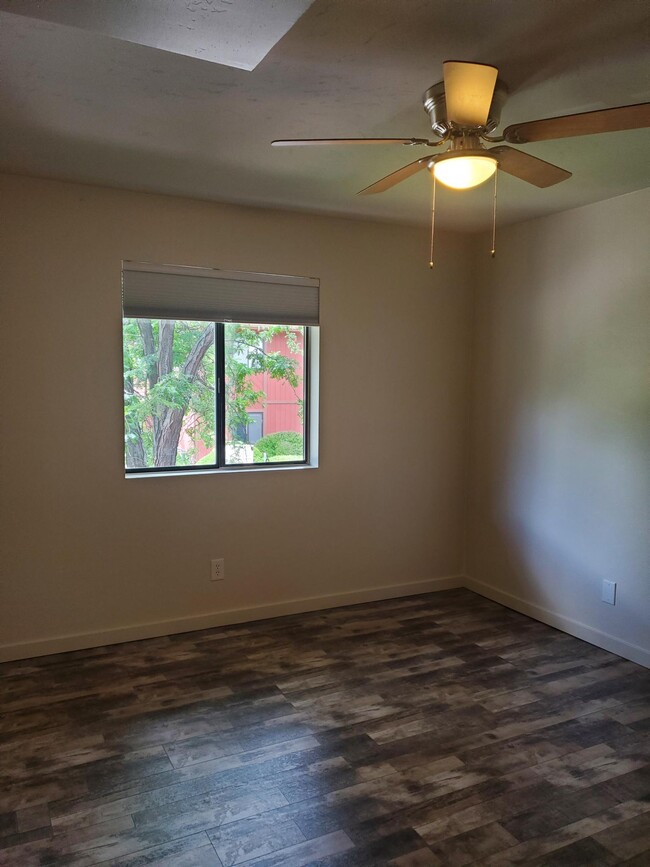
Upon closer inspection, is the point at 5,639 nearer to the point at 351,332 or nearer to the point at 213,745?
the point at 213,745

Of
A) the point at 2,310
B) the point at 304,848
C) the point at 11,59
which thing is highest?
the point at 11,59

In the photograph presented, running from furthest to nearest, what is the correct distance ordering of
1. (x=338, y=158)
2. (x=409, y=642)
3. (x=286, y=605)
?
(x=286, y=605) → (x=409, y=642) → (x=338, y=158)

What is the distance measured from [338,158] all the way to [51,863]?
2.74m

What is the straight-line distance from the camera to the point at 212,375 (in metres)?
3.76

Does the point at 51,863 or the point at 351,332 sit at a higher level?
the point at 351,332

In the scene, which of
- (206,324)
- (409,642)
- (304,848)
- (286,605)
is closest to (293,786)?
(304,848)

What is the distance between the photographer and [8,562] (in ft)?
10.5

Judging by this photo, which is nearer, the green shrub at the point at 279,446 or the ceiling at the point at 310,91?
the ceiling at the point at 310,91

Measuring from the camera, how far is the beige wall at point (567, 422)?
330 centimetres

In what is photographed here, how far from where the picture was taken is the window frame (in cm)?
366

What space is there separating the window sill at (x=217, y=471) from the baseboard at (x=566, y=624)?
4.85 ft

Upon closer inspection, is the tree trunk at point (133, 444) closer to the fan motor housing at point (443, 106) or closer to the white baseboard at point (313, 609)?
the white baseboard at point (313, 609)

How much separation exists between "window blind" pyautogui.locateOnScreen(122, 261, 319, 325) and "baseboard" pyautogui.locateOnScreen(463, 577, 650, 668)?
2.13 metres

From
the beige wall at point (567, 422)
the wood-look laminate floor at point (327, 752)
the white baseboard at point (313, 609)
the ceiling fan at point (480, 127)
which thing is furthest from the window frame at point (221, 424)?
the ceiling fan at point (480, 127)
